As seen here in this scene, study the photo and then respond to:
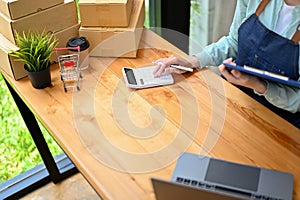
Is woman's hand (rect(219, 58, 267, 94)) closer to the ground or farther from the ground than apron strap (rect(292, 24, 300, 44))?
closer to the ground

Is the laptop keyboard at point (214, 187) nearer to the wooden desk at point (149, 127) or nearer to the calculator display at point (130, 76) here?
the wooden desk at point (149, 127)

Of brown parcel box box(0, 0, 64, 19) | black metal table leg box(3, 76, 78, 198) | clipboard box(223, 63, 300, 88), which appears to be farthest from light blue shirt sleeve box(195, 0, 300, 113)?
black metal table leg box(3, 76, 78, 198)

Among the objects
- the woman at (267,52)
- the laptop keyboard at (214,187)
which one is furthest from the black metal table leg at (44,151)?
the laptop keyboard at (214,187)

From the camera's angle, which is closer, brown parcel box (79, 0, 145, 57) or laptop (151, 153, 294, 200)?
laptop (151, 153, 294, 200)

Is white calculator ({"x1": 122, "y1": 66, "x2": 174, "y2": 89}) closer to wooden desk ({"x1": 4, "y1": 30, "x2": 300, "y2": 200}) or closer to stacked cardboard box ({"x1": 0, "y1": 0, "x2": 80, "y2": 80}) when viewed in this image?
wooden desk ({"x1": 4, "y1": 30, "x2": 300, "y2": 200})

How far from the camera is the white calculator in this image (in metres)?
1.29

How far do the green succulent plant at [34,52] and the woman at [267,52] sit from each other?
347mm

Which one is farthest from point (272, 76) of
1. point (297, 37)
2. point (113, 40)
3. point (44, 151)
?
point (44, 151)

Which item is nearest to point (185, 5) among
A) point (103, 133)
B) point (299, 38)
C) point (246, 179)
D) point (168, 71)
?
point (168, 71)

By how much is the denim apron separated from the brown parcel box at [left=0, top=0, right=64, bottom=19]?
66 centimetres

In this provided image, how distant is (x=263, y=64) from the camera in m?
1.29

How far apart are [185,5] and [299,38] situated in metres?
0.93

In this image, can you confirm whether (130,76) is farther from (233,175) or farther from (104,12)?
(233,175)

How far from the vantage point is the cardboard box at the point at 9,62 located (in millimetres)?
1282
